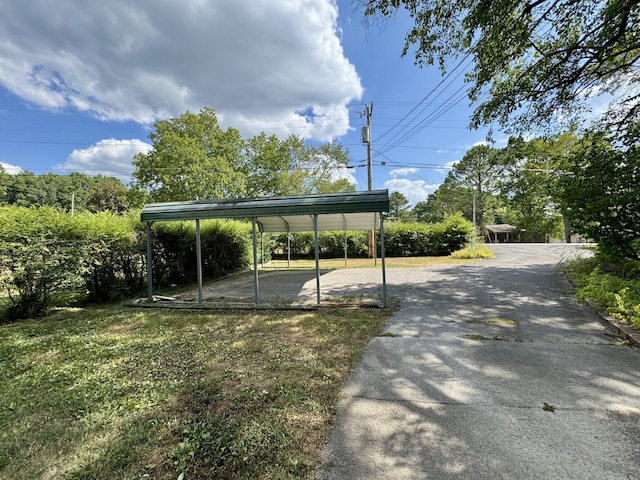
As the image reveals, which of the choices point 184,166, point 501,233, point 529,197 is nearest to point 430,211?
point 501,233

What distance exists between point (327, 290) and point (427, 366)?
4465 mm

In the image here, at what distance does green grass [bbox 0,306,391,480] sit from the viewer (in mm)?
1798

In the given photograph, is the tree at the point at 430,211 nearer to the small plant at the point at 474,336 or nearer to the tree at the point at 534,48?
the tree at the point at 534,48

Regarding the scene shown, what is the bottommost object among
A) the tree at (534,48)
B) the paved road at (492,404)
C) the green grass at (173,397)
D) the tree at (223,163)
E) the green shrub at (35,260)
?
the paved road at (492,404)

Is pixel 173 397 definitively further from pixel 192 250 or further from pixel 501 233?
pixel 501 233

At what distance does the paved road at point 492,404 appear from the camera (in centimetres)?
Result: 169


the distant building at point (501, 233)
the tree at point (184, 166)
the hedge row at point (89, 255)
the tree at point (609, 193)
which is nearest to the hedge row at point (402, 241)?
the tree at point (184, 166)

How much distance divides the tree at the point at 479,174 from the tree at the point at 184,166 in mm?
29679

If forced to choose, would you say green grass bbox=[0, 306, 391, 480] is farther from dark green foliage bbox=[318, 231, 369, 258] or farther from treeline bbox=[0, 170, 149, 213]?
treeline bbox=[0, 170, 149, 213]

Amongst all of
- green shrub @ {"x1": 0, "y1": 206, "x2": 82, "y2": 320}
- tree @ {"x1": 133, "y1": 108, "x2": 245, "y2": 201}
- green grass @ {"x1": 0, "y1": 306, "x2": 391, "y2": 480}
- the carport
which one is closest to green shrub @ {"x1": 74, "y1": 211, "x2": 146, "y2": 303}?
green shrub @ {"x1": 0, "y1": 206, "x2": 82, "y2": 320}

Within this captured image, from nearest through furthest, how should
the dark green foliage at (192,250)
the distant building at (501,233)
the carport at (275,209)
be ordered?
1. the carport at (275,209)
2. the dark green foliage at (192,250)
3. the distant building at (501,233)

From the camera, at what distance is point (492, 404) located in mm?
2297

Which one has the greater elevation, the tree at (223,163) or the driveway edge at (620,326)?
the tree at (223,163)

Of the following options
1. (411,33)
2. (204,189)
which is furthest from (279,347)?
(204,189)
